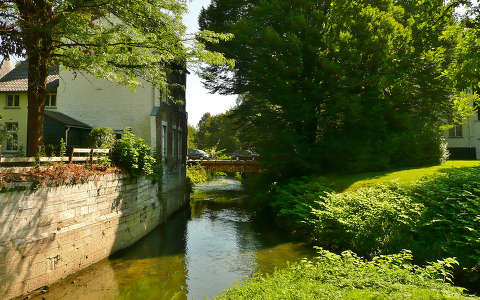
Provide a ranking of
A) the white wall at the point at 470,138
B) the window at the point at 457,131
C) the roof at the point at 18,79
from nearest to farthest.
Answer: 1. the roof at the point at 18,79
2. the white wall at the point at 470,138
3. the window at the point at 457,131

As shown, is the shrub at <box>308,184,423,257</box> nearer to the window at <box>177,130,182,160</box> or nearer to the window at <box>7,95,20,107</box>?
the window at <box>177,130,182,160</box>

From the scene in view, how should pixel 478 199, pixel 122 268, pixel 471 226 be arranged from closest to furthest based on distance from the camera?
pixel 471 226
pixel 478 199
pixel 122 268

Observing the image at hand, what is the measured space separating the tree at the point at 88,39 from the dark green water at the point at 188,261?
4.92 metres

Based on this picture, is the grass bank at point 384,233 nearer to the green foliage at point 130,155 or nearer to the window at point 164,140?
the green foliage at point 130,155

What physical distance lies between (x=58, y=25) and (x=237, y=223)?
12868mm

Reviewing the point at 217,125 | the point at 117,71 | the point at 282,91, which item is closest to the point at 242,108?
the point at 282,91

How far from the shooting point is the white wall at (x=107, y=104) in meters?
19.8

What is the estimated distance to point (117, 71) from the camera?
1257 centimetres

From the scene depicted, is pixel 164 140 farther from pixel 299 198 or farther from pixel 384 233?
pixel 384 233

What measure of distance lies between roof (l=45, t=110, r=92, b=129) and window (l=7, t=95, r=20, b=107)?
8.50 meters

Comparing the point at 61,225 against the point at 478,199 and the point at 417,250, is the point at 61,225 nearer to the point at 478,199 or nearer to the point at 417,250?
the point at 417,250

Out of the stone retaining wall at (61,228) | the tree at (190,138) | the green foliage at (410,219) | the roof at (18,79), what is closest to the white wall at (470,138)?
the green foliage at (410,219)

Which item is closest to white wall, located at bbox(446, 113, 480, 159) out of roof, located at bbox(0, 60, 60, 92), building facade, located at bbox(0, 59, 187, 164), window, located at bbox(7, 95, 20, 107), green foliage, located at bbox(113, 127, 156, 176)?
building facade, located at bbox(0, 59, 187, 164)

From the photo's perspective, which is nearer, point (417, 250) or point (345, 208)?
point (417, 250)
